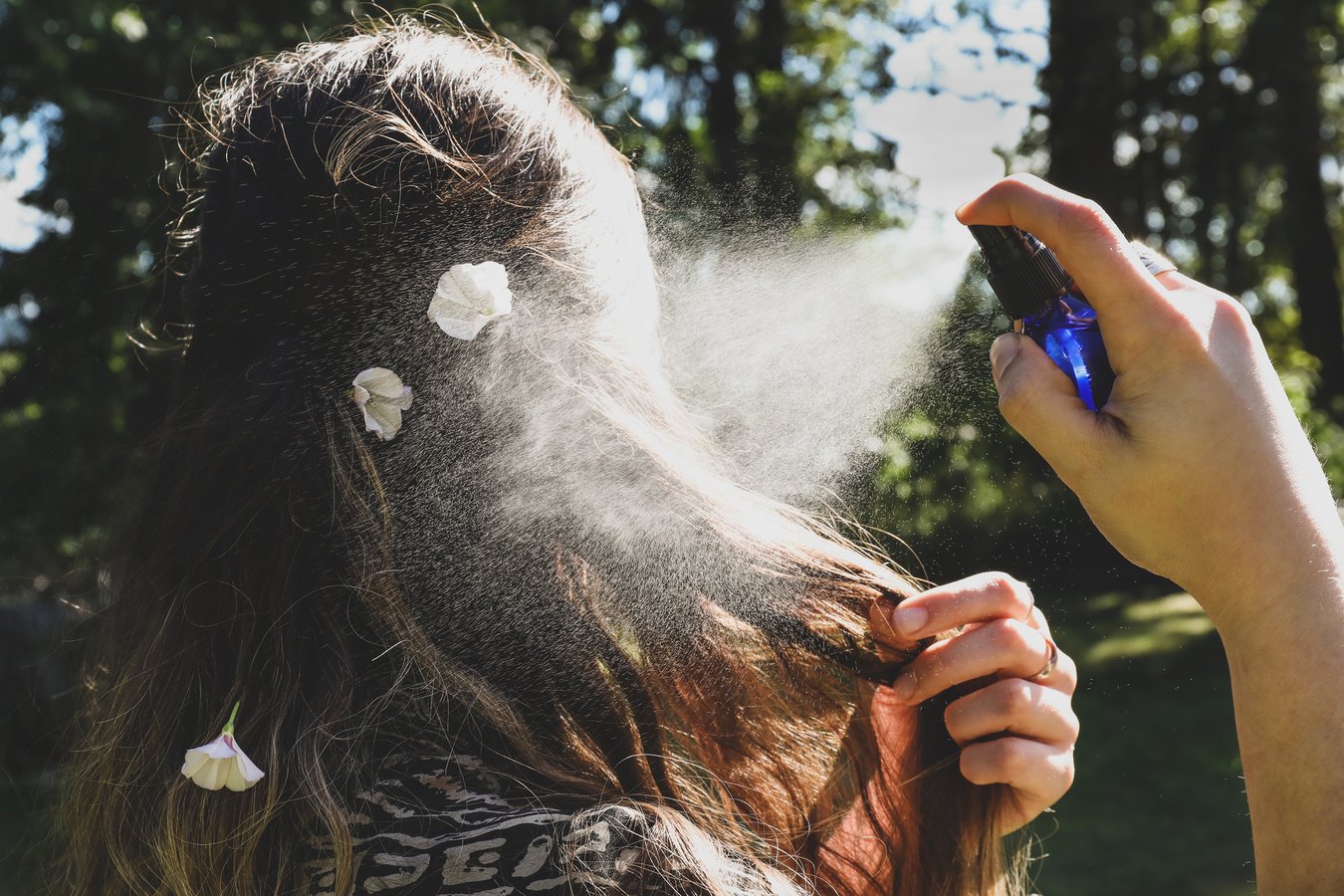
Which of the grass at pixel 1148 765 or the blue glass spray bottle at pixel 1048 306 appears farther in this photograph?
the grass at pixel 1148 765

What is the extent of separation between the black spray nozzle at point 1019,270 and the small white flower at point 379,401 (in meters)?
0.84

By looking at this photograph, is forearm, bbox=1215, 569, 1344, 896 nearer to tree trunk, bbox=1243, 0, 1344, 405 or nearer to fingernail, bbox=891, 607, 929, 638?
fingernail, bbox=891, 607, 929, 638

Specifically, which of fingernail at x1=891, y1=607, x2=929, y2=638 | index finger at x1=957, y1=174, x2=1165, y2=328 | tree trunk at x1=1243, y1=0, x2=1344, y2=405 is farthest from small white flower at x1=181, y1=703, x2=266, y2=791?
tree trunk at x1=1243, y1=0, x2=1344, y2=405

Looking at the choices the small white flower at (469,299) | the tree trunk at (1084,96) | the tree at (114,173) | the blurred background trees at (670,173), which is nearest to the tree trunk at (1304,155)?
the blurred background trees at (670,173)

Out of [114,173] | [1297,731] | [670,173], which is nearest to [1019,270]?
[1297,731]

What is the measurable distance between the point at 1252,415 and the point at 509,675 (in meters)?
1.02

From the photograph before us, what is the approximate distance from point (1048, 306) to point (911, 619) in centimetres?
51

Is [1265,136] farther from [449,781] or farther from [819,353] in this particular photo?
[449,781]

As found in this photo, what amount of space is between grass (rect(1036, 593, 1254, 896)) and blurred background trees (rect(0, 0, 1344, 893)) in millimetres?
176

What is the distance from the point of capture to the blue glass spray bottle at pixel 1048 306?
127 cm

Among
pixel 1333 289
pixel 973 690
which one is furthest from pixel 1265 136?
pixel 973 690

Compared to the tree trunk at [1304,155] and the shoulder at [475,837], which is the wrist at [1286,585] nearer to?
the shoulder at [475,837]

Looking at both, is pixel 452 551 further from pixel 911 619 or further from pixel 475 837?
pixel 911 619

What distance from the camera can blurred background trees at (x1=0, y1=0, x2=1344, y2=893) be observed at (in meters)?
4.88
